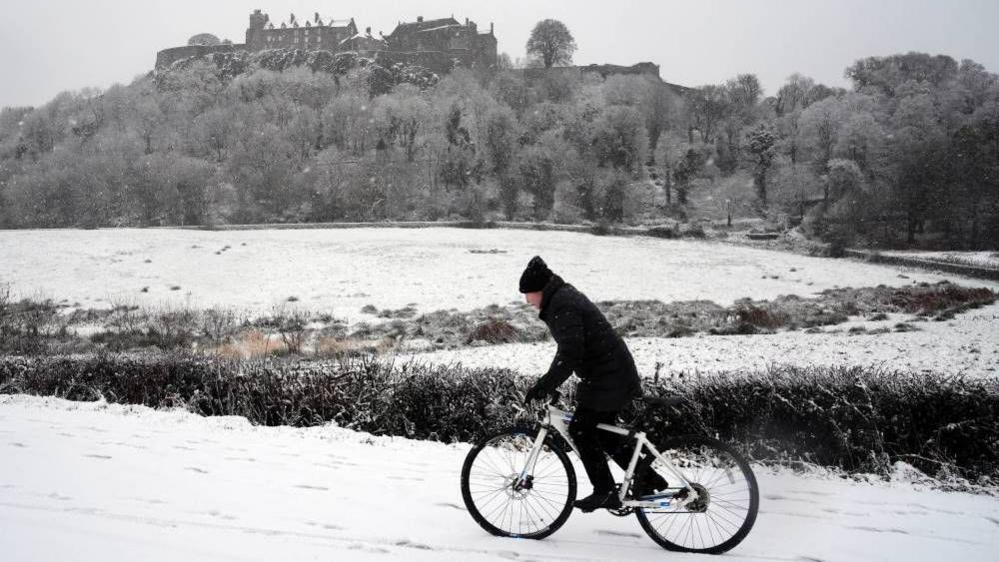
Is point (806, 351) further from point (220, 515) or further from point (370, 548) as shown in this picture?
point (220, 515)

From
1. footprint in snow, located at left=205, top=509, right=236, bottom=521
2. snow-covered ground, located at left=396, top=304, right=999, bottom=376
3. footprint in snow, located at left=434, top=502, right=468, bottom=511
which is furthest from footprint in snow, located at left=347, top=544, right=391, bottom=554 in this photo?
snow-covered ground, located at left=396, top=304, right=999, bottom=376

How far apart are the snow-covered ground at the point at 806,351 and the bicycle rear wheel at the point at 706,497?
228 inches

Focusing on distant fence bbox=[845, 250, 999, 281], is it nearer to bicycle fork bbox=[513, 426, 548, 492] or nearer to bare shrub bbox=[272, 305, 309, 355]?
bare shrub bbox=[272, 305, 309, 355]

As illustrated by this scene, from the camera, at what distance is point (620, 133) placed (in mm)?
73562

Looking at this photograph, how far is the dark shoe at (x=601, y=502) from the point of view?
4598 millimetres

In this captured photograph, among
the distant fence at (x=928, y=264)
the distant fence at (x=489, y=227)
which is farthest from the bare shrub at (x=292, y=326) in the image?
the distant fence at (x=928, y=264)

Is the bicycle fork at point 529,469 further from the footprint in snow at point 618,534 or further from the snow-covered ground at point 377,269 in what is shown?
the snow-covered ground at point 377,269

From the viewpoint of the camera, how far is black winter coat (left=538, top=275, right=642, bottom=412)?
451cm

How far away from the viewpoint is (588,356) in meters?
4.64

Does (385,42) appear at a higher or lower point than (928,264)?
higher

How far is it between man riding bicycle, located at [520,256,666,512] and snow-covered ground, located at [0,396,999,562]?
2.10ft

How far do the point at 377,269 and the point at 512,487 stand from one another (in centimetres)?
2705

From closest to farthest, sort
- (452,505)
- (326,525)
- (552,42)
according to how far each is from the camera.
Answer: (326,525)
(452,505)
(552,42)

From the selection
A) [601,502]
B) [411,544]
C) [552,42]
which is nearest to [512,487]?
[601,502]
